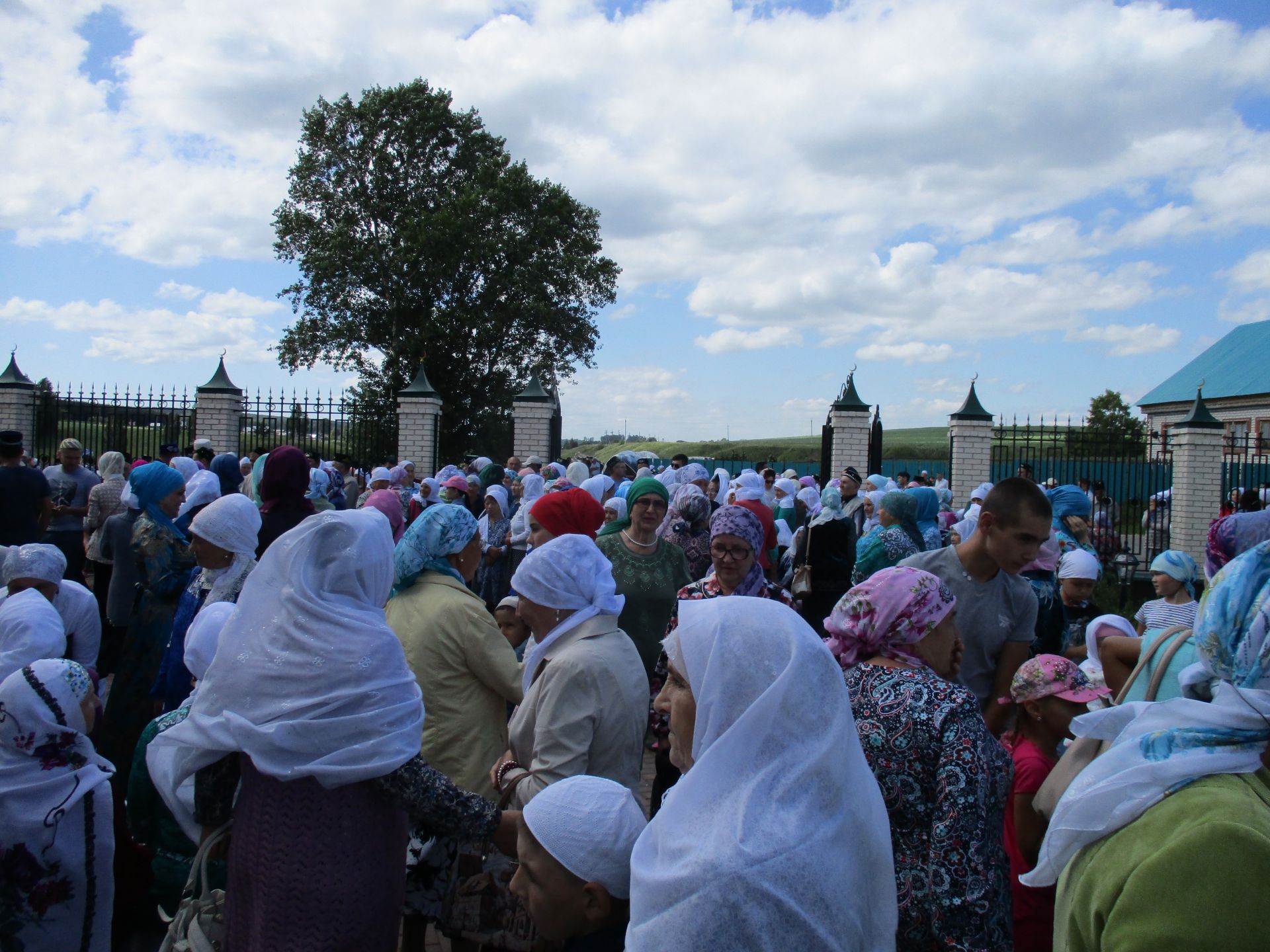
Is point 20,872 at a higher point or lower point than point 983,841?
lower

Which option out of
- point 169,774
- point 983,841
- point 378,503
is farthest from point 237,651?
point 378,503

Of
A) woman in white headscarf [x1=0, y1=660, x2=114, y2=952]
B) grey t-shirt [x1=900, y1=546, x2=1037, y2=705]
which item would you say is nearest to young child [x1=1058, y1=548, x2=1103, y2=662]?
grey t-shirt [x1=900, y1=546, x2=1037, y2=705]

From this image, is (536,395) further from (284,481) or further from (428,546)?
(428,546)

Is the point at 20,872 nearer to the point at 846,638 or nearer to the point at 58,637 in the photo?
the point at 58,637

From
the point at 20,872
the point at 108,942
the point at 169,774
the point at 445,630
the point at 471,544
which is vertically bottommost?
the point at 108,942

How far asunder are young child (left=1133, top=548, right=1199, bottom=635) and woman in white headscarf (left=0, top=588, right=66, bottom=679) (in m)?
4.84

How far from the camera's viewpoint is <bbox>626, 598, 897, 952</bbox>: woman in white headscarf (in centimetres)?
154

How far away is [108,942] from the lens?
10.5 ft

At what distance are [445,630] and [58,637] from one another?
1.51 meters

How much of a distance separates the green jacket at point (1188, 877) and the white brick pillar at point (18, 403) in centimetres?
2025

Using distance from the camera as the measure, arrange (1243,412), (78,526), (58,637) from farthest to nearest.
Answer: (1243,412), (78,526), (58,637)

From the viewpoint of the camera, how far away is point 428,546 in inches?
141

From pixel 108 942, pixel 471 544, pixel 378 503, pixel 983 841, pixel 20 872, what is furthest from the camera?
pixel 378 503

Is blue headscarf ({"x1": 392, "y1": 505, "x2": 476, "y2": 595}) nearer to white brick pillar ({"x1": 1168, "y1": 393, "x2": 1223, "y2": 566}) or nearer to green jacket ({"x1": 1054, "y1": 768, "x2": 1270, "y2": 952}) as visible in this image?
green jacket ({"x1": 1054, "y1": 768, "x2": 1270, "y2": 952})
